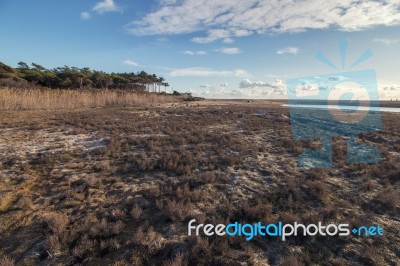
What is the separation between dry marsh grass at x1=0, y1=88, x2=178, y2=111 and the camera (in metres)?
20.7

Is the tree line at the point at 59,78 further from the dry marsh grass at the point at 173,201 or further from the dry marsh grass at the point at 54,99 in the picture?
the dry marsh grass at the point at 173,201

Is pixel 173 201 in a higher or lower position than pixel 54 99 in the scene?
lower

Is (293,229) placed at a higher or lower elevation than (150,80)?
lower

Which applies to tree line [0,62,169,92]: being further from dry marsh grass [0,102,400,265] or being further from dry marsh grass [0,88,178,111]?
dry marsh grass [0,102,400,265]

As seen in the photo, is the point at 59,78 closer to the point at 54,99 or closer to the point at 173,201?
the point at 54,99

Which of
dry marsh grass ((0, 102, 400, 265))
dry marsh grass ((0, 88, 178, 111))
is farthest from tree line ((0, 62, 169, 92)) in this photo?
dry marsh grass ((0, 102, 400, 265))

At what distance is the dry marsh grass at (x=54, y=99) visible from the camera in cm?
2069

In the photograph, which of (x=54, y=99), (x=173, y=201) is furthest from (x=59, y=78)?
(x=173, y=201)

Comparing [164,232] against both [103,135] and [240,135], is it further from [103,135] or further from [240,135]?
[240,135]

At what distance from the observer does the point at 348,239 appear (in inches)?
200

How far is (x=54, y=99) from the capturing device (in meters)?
24.3

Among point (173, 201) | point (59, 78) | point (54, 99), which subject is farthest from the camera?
point (59, 78)

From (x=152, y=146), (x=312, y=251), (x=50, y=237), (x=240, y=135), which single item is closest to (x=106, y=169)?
(x=152, y=146)

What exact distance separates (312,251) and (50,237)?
4744 mm
